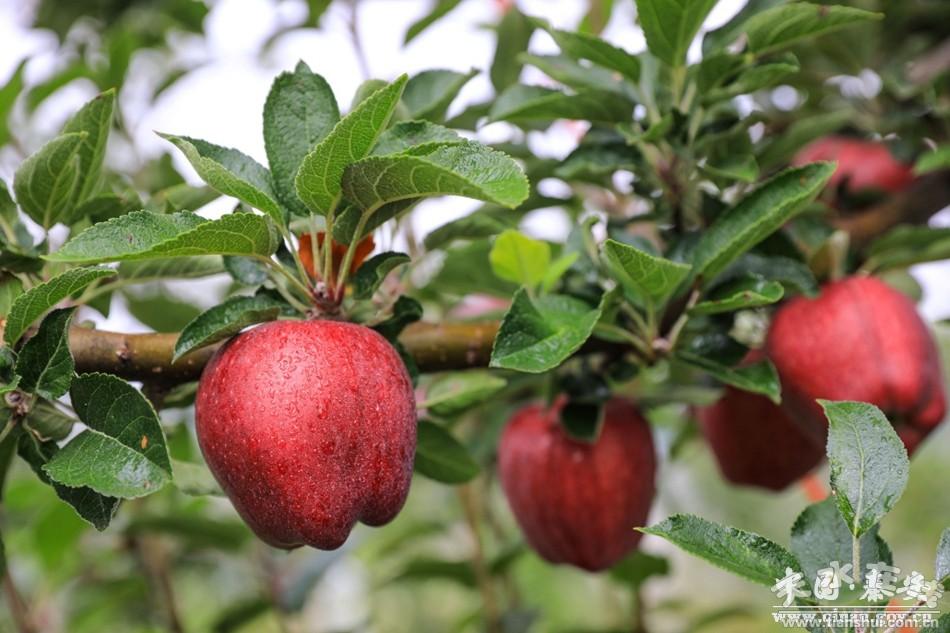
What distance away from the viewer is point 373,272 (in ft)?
2.13

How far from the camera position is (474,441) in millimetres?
1163

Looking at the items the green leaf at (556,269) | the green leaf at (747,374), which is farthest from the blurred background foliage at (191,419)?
the green leaf at (747,374)

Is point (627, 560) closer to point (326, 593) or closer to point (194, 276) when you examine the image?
point (194, 276)

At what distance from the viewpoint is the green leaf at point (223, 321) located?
0.59 m

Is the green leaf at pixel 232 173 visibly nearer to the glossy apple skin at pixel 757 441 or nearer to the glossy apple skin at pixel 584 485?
the glossy apple skin at pixel 584 485

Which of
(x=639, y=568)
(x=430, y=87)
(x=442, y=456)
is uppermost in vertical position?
(x=430, y=87)

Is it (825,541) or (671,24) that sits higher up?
(671,24)

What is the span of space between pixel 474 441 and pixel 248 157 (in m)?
0.60

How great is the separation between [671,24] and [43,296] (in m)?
0.47

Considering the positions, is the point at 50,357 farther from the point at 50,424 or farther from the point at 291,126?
the point at 291,126

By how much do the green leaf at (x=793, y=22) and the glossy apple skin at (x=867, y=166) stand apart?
0.39m

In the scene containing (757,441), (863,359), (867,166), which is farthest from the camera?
(867,166)

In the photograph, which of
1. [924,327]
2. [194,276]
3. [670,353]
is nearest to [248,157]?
[194,276]

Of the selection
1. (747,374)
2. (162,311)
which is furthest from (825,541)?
(162,311)
